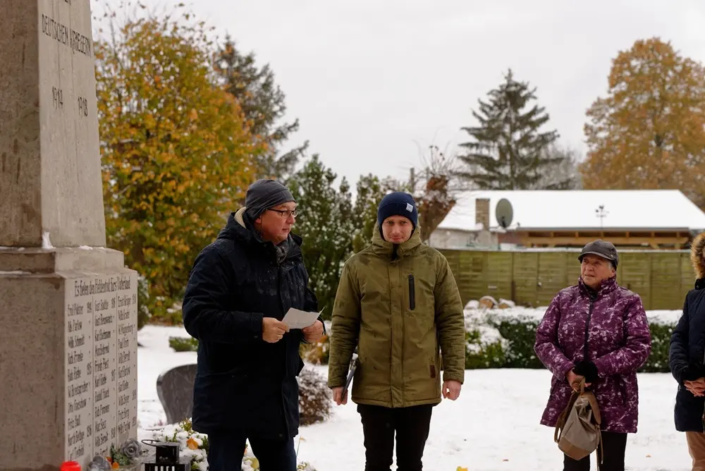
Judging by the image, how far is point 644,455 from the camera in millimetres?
7855

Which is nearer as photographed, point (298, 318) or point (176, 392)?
point (298, 318)

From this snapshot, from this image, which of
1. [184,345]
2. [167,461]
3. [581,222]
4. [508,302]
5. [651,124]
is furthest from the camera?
[651,124]

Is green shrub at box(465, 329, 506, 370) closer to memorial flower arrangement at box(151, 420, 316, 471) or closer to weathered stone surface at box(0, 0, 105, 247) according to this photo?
memorial flower arrangement at box(151, 420, 316, 471)

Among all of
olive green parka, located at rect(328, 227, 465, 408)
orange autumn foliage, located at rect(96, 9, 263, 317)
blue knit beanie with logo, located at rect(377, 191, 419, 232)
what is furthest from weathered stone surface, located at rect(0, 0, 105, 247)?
orange autumn foliage, located at rect(96, 9, 263, 317)

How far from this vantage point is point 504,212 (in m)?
33.5

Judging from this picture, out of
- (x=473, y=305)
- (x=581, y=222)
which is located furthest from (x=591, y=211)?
(x=473, y=305)

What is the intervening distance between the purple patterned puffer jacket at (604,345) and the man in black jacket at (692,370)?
1.48ft

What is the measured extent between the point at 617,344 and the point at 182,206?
45.9ft

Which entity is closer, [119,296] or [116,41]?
[119,296]

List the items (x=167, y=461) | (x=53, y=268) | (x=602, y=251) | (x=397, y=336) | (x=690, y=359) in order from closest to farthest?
(x=53, y=268)
(x=167, y=461)
(x=397, y=336)
(x=602, y=251)
(x=690, y=359)

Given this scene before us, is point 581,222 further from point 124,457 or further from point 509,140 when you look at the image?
point 124,457

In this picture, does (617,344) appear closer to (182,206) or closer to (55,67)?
(55,67)

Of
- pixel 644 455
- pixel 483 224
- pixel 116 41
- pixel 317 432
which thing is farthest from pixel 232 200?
pixel 483 224

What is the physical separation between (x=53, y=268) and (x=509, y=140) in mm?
46191
